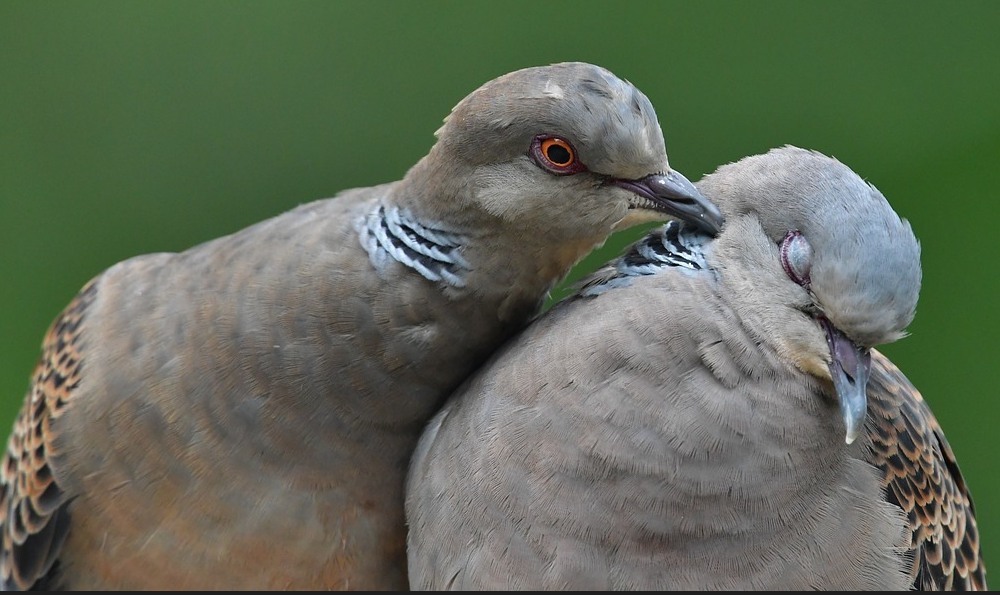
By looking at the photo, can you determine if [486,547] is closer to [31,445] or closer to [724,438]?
[724,438]

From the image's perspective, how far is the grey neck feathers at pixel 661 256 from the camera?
1745mm

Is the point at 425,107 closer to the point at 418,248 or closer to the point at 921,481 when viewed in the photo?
the point at 418,248

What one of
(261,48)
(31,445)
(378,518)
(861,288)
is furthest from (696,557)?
(261,48)

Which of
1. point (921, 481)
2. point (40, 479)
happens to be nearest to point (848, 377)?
point (921, 481)

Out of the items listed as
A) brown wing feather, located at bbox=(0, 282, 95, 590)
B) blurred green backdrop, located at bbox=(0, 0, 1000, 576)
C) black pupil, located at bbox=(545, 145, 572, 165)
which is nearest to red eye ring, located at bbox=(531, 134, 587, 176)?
black pupil, located at bbox=(545, 145, 572, 165)

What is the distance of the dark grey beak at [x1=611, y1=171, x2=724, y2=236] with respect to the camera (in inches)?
68.2

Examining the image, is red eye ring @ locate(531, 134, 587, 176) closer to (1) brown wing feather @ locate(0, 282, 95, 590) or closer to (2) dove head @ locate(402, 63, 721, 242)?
(2) dove head @ locate(402, 63, 721, 242)

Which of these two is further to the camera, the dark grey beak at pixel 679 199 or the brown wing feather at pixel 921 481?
the brown wing feather at pixel 921 481

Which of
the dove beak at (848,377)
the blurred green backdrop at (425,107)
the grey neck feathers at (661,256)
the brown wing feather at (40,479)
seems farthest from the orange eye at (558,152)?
the blurred green backdrop at (425,107)

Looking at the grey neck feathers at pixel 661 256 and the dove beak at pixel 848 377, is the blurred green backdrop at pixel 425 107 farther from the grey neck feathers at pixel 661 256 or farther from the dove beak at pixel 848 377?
the dove beak at pixel 848 377

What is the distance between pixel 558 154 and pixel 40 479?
1193 mm

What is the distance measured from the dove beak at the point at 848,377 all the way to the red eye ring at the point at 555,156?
0.47 meters

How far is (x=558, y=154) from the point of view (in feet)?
5.89

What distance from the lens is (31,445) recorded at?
2.26m
